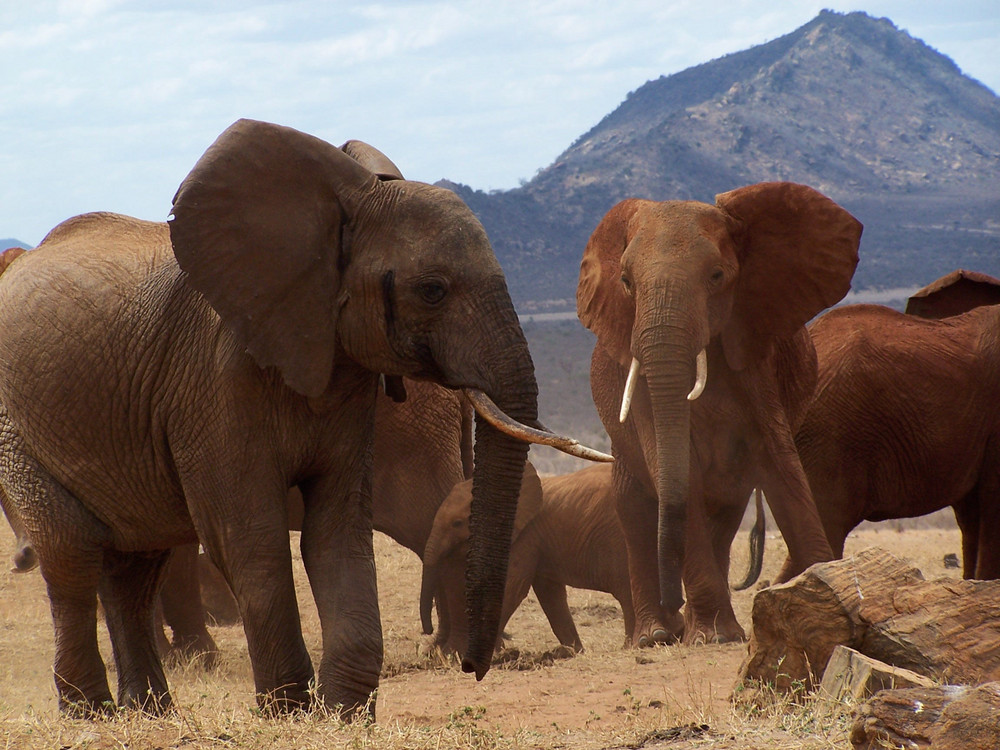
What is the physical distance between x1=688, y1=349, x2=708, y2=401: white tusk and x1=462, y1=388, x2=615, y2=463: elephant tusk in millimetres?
3082

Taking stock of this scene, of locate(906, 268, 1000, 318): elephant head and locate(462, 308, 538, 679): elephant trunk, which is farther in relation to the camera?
locate(906, 268, 1000, 318): elephant head

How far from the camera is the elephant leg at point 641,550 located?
887 cm

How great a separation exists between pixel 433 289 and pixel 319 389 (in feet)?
1.94

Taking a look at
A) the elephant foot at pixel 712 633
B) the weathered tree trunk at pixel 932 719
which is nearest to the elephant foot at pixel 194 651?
the elephant foot at pixel 712 633

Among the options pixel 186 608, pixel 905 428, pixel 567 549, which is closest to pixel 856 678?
pixel 905 428

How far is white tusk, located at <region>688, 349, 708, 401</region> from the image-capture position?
25.8ft

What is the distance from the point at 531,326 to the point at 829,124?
172 feet

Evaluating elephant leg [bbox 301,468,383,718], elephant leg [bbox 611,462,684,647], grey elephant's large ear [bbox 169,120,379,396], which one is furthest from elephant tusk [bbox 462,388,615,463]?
elephant leg [bbox 611,462,684,647]

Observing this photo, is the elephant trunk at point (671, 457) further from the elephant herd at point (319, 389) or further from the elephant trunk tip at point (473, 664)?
the elephant trunk tip at point (473, 664)

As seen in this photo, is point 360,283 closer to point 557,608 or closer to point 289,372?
point 289,372

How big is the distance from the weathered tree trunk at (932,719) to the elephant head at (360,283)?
5.31 ft

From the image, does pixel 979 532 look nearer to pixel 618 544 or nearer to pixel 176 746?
pixel 618 544

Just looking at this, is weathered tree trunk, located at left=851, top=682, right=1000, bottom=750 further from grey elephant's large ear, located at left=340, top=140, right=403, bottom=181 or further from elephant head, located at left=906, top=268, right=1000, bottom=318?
elephant head, located at left=906, top=268, right=1000, bottom=318

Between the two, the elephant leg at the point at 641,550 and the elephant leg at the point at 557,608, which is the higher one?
the elephant leg at the point at 641,550
